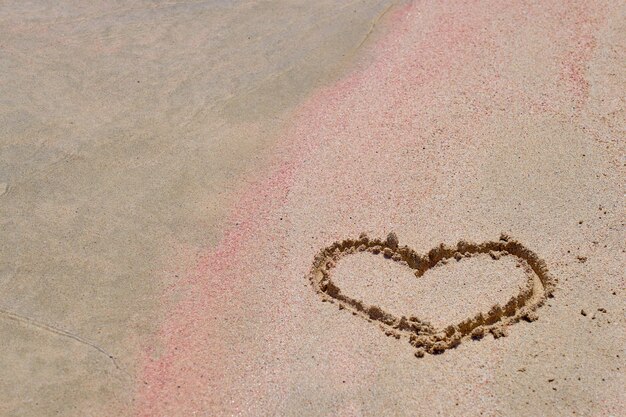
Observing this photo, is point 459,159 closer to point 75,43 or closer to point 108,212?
point 108,212

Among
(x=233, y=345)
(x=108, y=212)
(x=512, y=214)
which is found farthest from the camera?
(x=108, y=212)

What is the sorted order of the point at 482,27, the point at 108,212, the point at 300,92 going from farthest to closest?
the point at 482,27, the point at 300,92, the point at 108,212

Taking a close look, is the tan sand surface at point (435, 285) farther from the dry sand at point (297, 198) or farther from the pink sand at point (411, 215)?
the pink sand at point (411, 215)

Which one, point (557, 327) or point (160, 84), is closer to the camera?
point (557, 327)

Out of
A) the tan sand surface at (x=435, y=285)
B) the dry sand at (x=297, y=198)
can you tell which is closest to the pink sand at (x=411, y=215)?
the dry sand at (x=297, y=198)

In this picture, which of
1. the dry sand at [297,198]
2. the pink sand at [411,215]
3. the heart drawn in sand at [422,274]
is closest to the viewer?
the pink sand at [411,215]

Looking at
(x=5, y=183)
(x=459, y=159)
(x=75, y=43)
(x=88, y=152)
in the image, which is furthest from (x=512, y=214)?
(x=75, y=43)
